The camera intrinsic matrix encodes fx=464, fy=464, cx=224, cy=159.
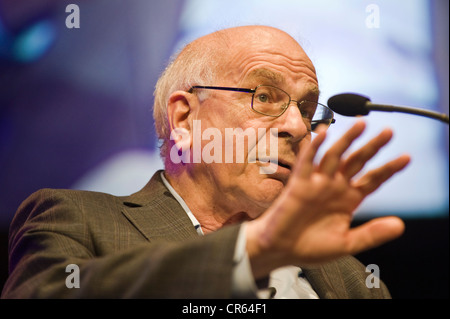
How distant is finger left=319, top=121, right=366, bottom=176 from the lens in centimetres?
87

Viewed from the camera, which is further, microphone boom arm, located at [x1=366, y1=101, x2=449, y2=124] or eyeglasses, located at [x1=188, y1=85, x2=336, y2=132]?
eyeglasses, located at [x1=188, y1=85, x2=336, y2=132]

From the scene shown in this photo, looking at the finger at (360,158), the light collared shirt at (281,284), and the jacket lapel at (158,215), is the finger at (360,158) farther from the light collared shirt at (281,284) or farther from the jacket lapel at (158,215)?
the jacket lapel at (158,215)

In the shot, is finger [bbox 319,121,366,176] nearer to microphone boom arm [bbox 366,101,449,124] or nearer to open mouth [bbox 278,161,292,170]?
microphone boom arm [bbox 366,101,449,124]

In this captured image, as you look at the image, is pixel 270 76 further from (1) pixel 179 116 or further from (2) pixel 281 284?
(2) pixel 281 284

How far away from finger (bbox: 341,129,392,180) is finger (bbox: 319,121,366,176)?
0.07 metres

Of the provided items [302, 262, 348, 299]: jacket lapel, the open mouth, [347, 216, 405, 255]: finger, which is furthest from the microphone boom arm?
[302, 262, 348, 299]: jacket lapel

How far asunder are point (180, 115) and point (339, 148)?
3.53 ft

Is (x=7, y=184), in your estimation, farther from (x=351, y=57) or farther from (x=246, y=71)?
(x=351, y=57)

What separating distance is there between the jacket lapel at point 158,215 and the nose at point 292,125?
1.49 feet

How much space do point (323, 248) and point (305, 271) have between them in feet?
2.71

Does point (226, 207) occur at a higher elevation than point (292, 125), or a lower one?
lower

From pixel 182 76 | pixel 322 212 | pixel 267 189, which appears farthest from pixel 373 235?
pixel 182 76

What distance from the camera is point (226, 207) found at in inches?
68.9

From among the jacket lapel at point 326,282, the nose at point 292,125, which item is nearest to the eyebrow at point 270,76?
the nose at point 292,125
